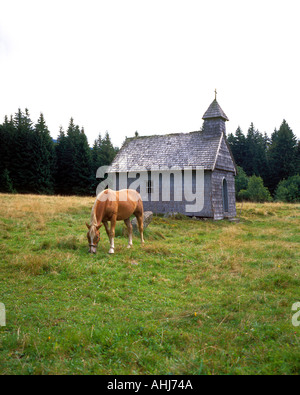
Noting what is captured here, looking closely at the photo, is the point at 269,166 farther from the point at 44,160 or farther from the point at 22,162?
the point at 22,162

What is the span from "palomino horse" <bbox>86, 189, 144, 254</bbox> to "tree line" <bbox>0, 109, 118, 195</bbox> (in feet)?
118

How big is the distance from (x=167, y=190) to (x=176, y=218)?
2.57 metres

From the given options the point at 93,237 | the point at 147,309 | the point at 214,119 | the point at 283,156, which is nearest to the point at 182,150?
the point at 214,119

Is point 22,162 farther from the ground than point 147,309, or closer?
farther from the ground

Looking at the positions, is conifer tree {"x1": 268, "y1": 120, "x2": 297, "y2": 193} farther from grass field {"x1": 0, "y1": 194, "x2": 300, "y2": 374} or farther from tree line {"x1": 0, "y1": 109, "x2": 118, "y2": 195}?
grass field {"x1": 0, "y1": 194, "x2": 300, "y2": 374}

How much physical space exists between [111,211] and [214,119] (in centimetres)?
1430

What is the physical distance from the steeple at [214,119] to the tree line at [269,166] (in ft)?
69.6

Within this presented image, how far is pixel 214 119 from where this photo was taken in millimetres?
21094

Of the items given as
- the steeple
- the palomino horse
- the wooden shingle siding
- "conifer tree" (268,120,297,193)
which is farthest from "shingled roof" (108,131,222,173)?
"conifer tree" (268,120,297,193)

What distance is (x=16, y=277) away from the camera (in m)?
6.57

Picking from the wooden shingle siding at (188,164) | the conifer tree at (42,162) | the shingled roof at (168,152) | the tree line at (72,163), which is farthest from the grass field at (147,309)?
the conifer tree at (42,162)

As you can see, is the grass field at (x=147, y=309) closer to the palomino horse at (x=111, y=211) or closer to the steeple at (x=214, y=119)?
the palomino horse at (x=111, y=211)
